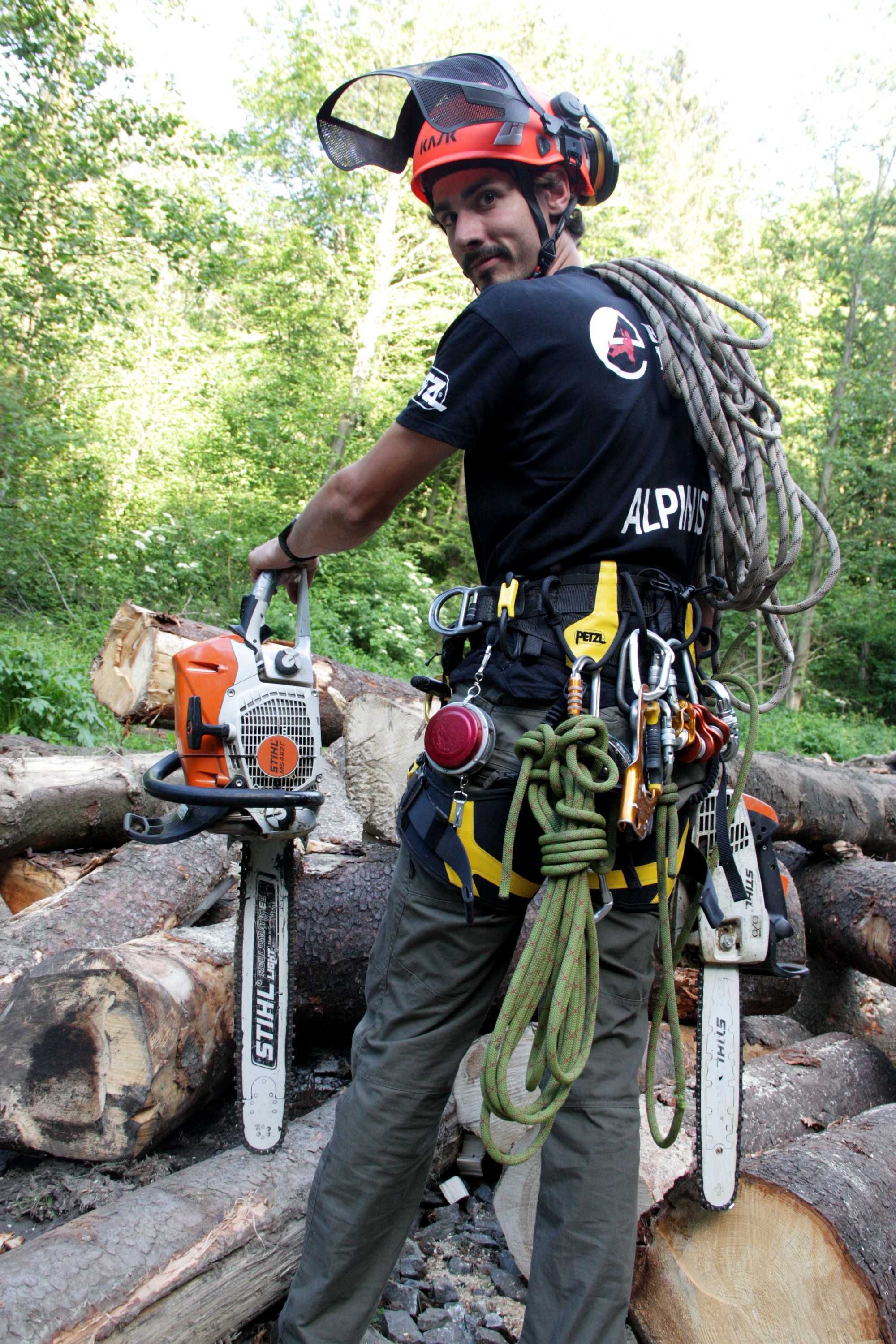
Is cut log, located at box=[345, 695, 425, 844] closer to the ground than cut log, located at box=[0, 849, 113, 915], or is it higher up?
higher up

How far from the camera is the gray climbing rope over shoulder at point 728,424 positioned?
1837mm

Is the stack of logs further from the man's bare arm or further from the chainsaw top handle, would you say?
the man's bare arm

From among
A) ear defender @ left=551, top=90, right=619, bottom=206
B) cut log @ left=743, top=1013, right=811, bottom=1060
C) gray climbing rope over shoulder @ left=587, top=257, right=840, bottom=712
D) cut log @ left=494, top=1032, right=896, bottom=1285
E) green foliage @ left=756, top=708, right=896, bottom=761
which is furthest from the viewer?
green foliage @ left=756, top=708, right=896, bottom=761

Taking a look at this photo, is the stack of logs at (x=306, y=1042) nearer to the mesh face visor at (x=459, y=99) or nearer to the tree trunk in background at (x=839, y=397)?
the mesh face visor at (x=459, y=99)

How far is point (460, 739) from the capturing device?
167cm

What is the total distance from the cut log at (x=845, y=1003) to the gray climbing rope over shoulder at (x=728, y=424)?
2307mm

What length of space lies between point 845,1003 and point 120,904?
287cm

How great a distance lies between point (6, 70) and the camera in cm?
845

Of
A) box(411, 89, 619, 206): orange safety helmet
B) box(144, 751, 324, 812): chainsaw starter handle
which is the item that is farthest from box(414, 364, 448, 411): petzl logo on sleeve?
box(144, 751, 324, 812): chainsaw starter handle

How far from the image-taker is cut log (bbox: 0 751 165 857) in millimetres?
3658

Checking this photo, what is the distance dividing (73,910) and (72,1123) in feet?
3.51

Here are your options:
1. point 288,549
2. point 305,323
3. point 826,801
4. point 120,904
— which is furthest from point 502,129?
point 305,323

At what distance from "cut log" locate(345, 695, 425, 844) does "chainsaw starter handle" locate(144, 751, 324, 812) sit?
1.65 metres

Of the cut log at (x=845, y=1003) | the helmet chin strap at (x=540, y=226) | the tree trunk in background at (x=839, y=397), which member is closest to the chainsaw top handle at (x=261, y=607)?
the helmet chin strap at (x=540, y=226)
